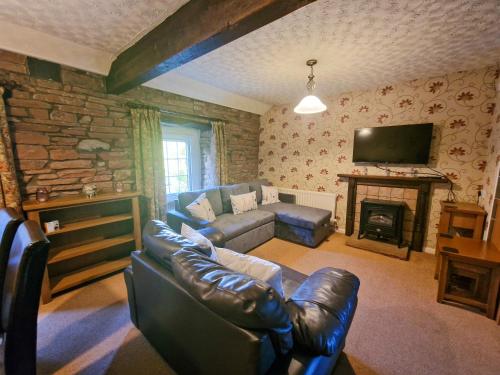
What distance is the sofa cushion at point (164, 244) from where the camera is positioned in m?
1.15

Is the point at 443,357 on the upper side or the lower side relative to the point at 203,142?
lower

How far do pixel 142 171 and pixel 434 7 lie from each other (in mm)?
3153

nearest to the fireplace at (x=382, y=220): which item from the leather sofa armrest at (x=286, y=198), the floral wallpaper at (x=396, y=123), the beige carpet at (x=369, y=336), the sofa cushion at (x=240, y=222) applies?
the floral wallpaper at (x=396, y=123)

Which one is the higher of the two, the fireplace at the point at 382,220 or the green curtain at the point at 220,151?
the green curtain at the point at 220,151

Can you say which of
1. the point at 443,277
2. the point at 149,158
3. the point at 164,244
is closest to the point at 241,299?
the point at 164,244

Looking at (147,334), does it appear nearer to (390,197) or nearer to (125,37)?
(125,37)

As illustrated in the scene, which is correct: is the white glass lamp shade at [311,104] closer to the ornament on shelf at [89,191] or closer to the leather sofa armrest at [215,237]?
the leather sofa armrest at [215,237]

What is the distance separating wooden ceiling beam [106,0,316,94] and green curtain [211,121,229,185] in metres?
1.56

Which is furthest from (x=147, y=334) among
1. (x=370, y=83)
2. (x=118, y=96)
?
(x=370, y=83)

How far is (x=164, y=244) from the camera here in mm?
1189

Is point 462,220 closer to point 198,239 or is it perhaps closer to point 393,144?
point 393,144

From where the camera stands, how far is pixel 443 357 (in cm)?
145

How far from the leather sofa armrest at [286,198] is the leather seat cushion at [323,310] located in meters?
2.71

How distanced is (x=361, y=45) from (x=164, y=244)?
239 centimetres
